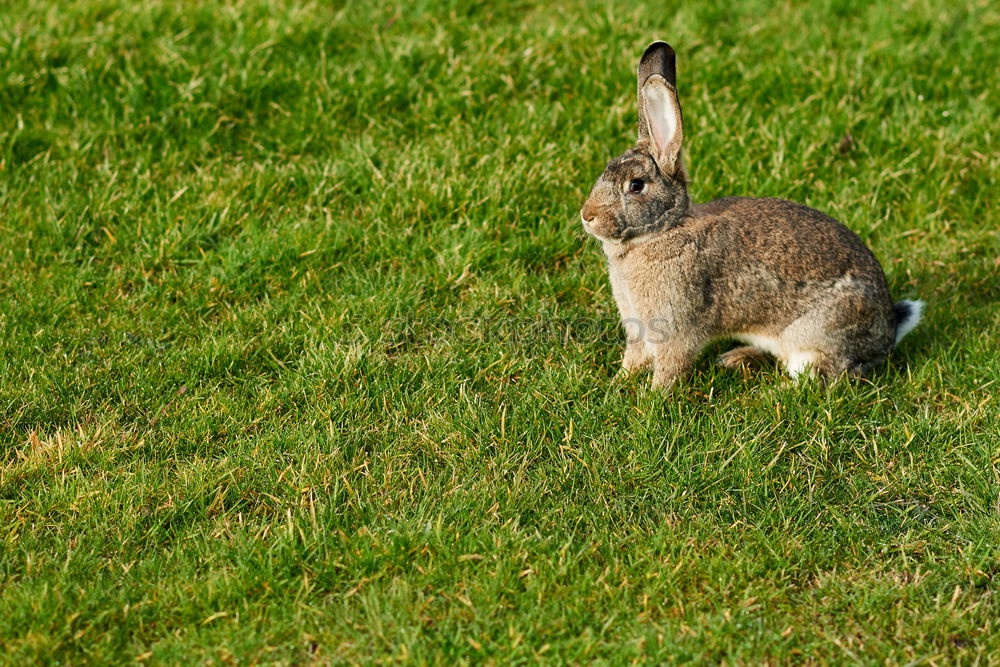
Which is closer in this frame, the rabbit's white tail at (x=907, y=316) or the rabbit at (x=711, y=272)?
the rabbit at (x=711, y=272)

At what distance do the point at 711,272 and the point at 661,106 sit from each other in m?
0.78

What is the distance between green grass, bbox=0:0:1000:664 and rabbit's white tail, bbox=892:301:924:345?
144mm

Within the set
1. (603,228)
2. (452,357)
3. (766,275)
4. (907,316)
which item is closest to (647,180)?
(603,228)

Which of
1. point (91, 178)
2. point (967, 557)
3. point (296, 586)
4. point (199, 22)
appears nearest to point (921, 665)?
point (967, 557)

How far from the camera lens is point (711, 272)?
16.1 feet

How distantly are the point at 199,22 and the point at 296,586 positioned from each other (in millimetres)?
4745

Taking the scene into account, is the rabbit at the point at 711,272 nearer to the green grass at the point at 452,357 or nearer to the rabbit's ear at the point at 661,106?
the rabbit's ear at the point at 661,106

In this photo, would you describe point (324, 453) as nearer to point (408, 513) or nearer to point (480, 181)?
point (408, 513)

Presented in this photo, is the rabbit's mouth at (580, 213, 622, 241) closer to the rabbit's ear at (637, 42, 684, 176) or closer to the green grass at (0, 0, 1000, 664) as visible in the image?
the rabbit's ear at (637, 42, 684, 176)

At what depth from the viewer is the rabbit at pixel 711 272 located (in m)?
4.82

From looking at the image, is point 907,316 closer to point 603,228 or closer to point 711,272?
point 711,272

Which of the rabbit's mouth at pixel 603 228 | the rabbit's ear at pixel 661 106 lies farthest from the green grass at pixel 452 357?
the rabbit's ear at pixel 661 106

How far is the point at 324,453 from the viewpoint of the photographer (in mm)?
4383

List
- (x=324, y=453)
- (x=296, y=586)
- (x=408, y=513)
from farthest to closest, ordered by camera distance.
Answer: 1. (x=324, y=453)
2. (x=408, y=513)
3. (x=296, y=586)
